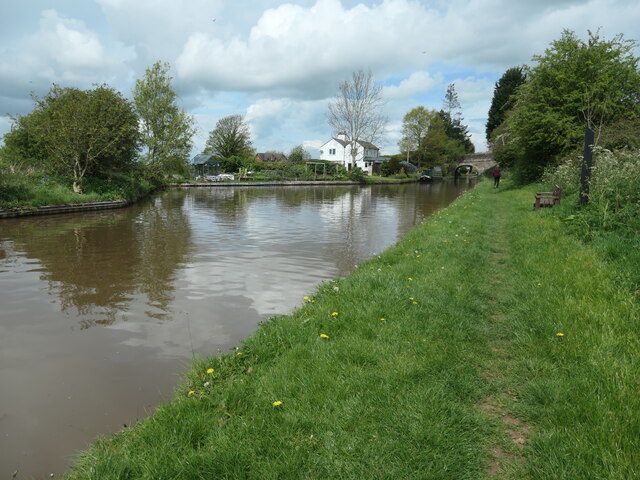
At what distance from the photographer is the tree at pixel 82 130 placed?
22.3 m

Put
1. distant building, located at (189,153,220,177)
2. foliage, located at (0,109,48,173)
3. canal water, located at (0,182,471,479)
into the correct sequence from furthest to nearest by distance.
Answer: distant building, located at (189,153,220,177)
foliage, located at (0,109,48,173)
canal water, located at (0,182,471,479)

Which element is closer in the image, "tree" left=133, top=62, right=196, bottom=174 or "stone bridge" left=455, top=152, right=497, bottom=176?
"tree" left=133, top=62, right=196, bottom=174

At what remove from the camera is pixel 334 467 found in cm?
269

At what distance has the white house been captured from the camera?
84.0 metres

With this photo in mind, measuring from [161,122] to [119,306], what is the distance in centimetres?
3758

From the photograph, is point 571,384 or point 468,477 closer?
point 468,477

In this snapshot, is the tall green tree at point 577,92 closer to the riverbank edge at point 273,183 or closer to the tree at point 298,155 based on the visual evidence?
the riverbank edge at point 273,183

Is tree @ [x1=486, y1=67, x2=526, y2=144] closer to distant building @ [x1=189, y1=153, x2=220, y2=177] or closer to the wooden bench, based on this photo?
distant building @ [x1=189, y1=153, x2=220, y2=177]

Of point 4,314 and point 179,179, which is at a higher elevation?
point 179,179

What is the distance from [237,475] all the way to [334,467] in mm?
633

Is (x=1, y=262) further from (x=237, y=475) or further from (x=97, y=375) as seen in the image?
(x=237, y=475)

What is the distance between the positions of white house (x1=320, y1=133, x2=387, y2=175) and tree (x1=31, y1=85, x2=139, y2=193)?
59530mm

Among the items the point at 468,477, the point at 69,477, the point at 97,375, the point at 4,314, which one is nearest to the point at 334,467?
the point at 468,477

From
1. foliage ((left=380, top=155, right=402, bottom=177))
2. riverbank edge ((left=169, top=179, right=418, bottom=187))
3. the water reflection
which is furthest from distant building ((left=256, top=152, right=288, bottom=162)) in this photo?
the water reflection
